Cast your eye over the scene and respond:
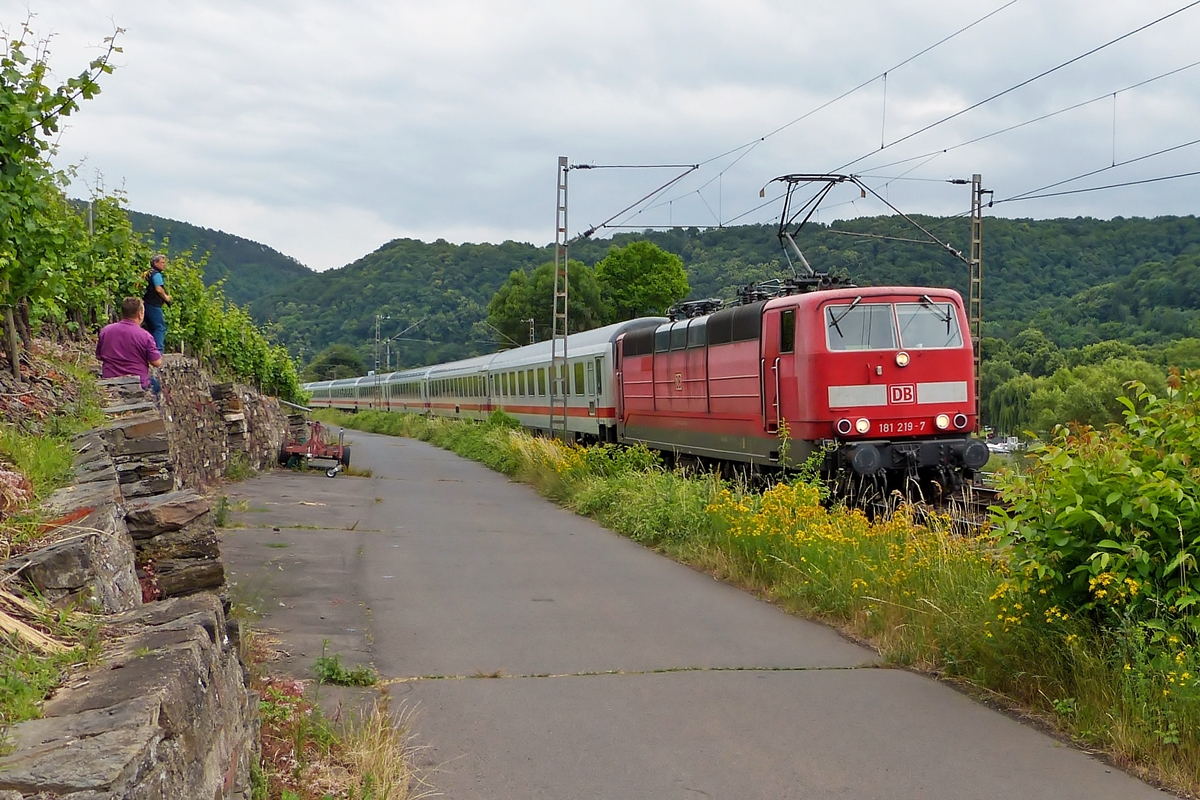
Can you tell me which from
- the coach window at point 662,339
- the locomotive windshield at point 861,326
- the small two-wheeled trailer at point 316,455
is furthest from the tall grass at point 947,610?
the small two-wheeled trailer at point 316,455

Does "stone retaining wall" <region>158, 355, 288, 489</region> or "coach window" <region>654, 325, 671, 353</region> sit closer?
"stone retaining wall" <region>158, 355, 288, 489</region>

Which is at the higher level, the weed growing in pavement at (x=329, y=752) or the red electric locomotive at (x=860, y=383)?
the red electric locomotive at (x=860, y=383)

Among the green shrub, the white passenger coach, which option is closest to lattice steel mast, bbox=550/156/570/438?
the white passenger coach

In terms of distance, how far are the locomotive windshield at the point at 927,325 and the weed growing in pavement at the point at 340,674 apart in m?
10.1

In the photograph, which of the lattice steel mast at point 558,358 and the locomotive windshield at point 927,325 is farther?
the lattice steel mast at point 558,358

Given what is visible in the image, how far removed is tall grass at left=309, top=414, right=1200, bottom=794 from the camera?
5.22 metres

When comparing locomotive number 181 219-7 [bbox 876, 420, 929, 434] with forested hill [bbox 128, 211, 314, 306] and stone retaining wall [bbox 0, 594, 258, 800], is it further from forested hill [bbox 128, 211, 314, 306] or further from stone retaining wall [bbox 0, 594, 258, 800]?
forested hill [bbox 128, 211, 314, 306]

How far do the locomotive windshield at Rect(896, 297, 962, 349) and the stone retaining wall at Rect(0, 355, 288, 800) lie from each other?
1043 centimetres

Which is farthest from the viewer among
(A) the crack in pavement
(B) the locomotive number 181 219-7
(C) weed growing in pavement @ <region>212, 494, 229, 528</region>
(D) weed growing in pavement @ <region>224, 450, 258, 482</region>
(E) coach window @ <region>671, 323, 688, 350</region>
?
(E) coach window @ <region>671, 323, 688, 350</region>

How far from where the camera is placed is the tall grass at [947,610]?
A: 5223 mm

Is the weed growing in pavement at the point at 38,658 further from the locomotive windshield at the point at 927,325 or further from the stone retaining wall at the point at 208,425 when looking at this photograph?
the locomotive windshield at the point at 927,325

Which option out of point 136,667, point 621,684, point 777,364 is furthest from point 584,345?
point 136,667

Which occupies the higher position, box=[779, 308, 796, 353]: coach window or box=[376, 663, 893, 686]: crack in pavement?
box=[779, 308, 796, 353]: coach window

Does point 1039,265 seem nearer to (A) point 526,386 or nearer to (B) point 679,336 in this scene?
A: (A) point 526,386
